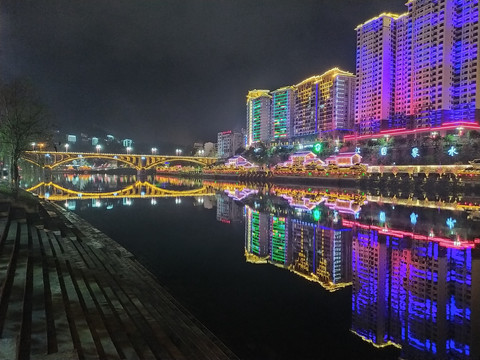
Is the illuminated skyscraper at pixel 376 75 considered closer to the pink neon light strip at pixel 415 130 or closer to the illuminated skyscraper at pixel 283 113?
the pink neon light strip at pixel 415 130

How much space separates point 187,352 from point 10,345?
2.12m

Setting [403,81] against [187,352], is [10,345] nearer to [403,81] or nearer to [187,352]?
[187,352]

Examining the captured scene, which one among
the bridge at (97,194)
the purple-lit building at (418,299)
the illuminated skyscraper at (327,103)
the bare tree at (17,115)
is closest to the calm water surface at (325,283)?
the purple-lit building at (418,299)

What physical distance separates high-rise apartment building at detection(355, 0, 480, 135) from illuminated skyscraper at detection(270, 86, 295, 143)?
35853mm

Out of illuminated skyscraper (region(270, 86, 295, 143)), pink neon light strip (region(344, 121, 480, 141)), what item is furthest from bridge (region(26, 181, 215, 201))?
illuminated skyscraper (region(270, 86, 295, 143))

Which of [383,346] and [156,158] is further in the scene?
[156,158]

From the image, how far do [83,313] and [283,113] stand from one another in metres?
133

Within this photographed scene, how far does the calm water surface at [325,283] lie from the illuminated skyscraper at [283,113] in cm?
11532

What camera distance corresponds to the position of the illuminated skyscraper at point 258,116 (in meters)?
146

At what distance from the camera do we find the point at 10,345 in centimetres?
351

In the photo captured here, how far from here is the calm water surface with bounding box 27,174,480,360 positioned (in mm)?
6062

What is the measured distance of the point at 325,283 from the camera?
9242 millimetres

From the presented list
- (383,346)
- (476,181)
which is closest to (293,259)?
(383,346)

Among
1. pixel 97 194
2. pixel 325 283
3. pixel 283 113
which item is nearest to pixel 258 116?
pixel 283 113
